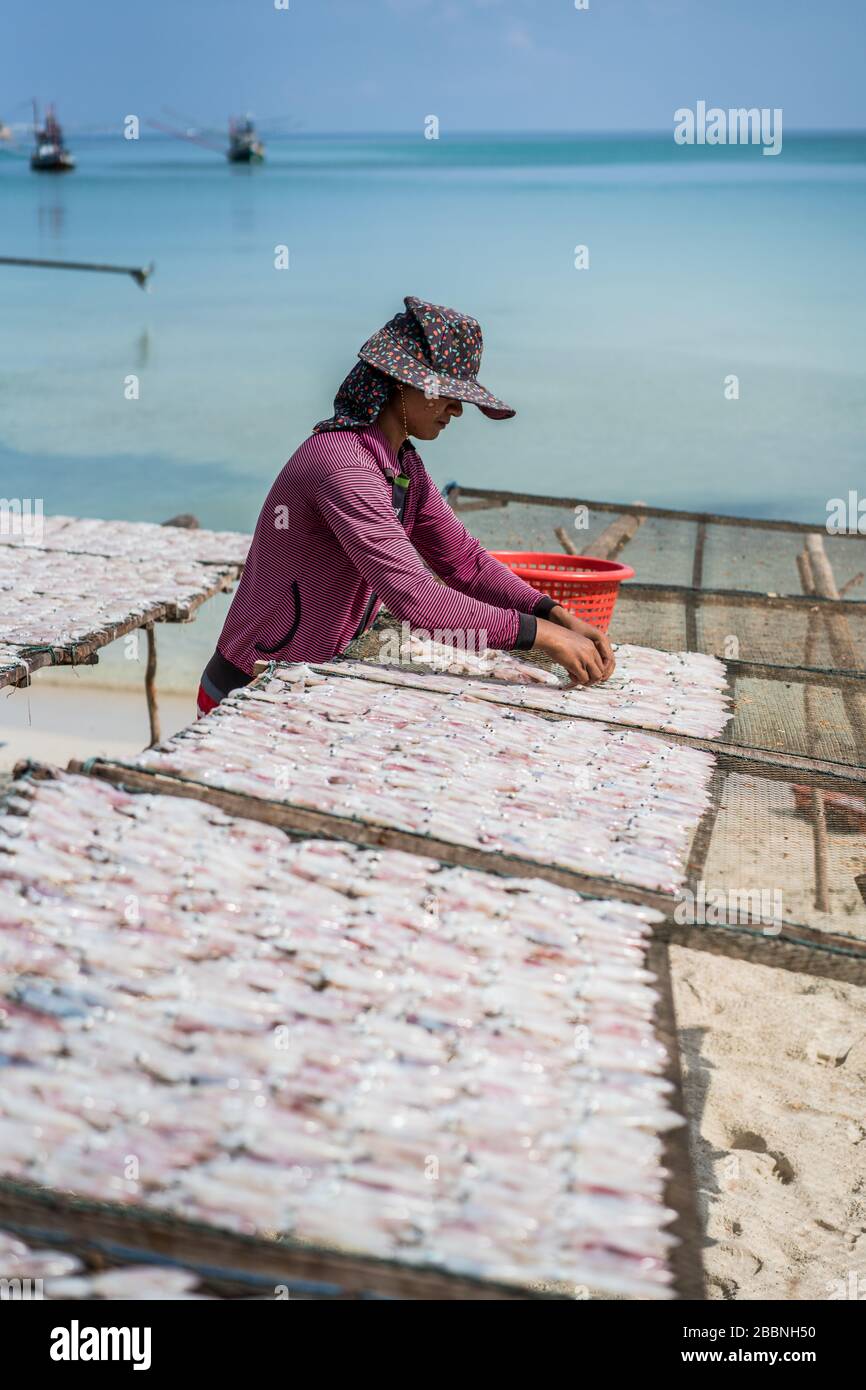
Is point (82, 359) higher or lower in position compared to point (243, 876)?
higher

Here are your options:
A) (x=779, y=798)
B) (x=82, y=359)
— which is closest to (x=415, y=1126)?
(x=779, y=798)

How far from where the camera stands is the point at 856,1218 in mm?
3568

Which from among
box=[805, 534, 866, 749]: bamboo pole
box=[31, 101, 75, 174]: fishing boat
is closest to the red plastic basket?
box=[805, 534, 866, 749]: bamboo pole

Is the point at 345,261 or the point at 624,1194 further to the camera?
the point at 345,261

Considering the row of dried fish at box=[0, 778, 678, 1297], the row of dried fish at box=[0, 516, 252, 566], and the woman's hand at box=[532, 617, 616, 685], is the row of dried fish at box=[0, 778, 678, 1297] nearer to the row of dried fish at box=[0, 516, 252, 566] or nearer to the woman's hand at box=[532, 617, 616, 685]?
the woman's hand at box=[532, 617, 616, 685]

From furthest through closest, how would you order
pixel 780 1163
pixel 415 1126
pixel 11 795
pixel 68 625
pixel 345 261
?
pixel 345 261 < pixel 68 625 < pixel 780 1163 < pixel 11 795 < pixel 415 1126

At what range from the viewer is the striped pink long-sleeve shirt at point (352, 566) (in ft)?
11.5

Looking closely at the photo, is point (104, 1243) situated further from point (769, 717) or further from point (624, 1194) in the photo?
point (769, 717)

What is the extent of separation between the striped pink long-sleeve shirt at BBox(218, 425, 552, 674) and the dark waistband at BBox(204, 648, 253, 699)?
4 cm

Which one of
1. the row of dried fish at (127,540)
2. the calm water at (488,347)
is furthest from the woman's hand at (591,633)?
the calm water at (488,347)

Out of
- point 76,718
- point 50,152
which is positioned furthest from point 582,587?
point 50,152

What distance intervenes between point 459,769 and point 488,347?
3158cm

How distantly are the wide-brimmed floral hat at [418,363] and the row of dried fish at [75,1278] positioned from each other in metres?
2.52
